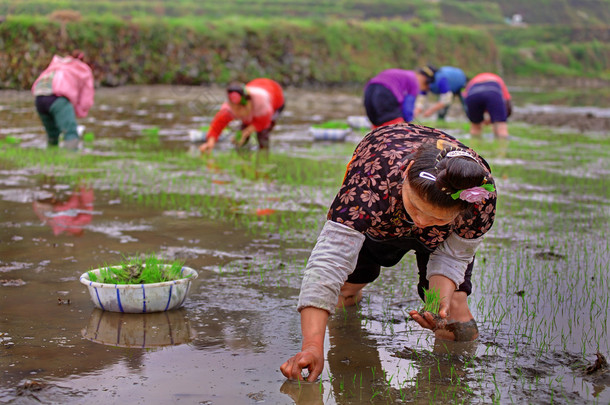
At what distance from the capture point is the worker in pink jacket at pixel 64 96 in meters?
11.0

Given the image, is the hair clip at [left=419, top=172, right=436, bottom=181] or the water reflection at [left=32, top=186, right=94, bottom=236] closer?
Answer: the hair clip at [left=419, top=172, right=436, bottom=181]

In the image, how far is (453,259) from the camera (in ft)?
12.4

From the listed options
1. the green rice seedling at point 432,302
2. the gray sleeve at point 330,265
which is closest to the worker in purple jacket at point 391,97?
the green rice seedling at point 432,302

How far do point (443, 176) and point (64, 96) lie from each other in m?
9.05

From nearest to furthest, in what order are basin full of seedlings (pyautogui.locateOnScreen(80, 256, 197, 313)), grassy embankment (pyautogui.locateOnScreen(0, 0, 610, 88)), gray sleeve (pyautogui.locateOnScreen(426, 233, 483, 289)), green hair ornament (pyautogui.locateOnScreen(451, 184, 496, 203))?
green hair ornament (pyautogui.locateOnScreen(451, 184, 496, 203)) < gray sleeve (pyautogui.locateOnScreen(426, 233, 483, 289)) < basin full of seedlings (pyautogui.locateOnScreen(80, 256, 197, 313)) < grassy embankment (pyautogui.locateOnScreen(0, 0, 610, 88))

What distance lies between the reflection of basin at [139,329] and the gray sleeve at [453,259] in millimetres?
1315

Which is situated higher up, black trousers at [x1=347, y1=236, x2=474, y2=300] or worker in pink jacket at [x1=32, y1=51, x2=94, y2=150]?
worker in pink jacket at [x1=32, y1=51, x2=94, y2=150]

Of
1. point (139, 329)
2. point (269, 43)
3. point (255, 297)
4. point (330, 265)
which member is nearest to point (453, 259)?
point (330, 265)

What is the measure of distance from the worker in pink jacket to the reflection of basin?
738cm

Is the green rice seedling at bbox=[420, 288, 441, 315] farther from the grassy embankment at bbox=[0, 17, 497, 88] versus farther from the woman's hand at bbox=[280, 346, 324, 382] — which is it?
the grassy embankment at bbox=[0, 17, 497, 88]

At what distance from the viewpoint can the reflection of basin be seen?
3.87 metres

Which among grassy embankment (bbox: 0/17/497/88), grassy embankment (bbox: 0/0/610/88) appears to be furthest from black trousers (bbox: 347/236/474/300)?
grassy embankment (bbox: 0/0/610/88)

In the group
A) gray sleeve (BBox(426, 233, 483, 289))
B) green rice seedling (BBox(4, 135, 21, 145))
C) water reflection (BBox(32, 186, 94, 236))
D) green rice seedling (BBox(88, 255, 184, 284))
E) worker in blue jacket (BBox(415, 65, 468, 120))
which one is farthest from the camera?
worker in blue jacket (BBox(415, 65, 468, 120))

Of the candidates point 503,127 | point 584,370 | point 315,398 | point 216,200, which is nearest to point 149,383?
point 315,398
